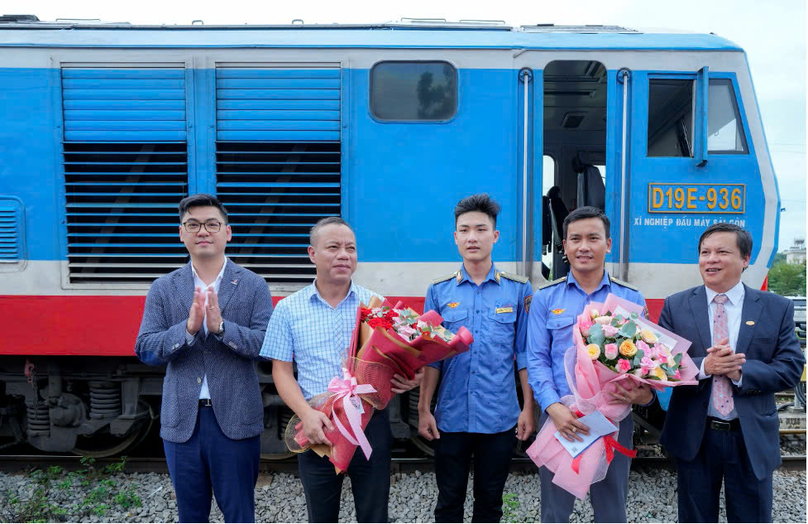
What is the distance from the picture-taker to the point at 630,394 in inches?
86.4

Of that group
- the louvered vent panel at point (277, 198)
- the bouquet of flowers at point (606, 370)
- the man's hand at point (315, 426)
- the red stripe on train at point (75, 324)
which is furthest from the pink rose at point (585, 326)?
the red stripe on train at point (75, 324)

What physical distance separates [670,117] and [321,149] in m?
2.91

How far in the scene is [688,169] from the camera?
12.4 ft

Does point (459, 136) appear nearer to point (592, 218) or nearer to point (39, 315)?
point (592, 218)

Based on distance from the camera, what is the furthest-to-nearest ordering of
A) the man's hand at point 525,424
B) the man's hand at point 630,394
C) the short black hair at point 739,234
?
the man's hand at point 525,424
the short black hair at point 739,234
the man's hand at point 630,394

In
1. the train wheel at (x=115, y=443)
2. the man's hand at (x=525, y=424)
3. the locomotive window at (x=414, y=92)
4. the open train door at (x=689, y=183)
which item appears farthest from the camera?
the train wheel at (x=115, y=443)

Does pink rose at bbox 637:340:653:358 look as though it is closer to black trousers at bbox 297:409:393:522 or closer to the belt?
the belt

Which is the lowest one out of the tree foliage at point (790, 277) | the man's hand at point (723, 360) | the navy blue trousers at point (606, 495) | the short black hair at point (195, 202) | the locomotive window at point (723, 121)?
the tree foliage at point (790, 277)

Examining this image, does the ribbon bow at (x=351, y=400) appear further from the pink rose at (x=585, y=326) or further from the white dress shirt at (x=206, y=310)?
the pink rose at (x=585, y=326)

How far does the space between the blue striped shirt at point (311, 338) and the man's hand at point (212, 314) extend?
0.24 meters

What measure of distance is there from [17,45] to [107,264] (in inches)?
72.8

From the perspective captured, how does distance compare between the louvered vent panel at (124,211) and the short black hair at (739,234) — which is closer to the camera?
the short black hair at (739,234)

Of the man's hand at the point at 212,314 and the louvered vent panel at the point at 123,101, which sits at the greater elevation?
the louvered vent panel at the point at 123,101

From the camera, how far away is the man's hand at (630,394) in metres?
2.20
